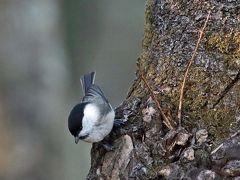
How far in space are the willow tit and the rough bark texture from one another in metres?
0.11

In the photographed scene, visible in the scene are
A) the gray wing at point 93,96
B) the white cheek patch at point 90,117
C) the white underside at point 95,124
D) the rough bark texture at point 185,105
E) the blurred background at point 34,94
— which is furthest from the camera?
the blurred background at point 34,94

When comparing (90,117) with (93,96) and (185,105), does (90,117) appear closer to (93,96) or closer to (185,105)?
(93,96)

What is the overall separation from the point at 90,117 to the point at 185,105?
737mm

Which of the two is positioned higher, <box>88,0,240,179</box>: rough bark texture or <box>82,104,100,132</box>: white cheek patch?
<box>88,0,240,179</box>: rough bark texture

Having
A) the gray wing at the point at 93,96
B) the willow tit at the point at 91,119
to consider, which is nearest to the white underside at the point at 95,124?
the willow tit at the point at 91,119

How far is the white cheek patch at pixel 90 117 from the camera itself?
9.76ft

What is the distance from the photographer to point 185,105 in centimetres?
242

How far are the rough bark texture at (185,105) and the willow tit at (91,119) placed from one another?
11 cm

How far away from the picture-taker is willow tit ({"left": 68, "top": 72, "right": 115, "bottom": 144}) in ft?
8.94

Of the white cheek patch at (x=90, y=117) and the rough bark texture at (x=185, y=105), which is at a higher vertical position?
the rough bark texture at (x=185, y=105)

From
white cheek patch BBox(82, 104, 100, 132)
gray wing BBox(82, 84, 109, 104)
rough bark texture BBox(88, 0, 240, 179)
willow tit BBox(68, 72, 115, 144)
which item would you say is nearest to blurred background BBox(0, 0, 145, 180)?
gray wing BBox(82, 84, 109, 104)

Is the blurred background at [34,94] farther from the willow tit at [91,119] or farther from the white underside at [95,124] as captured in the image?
the white underside at [95,124]

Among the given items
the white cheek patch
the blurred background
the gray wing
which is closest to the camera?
the white cheek patch

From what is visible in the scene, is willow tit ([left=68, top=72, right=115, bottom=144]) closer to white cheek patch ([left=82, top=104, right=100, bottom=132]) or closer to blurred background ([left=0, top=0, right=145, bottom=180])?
white cheek patch ([left=82, top=104, right=100, bottom=132])
